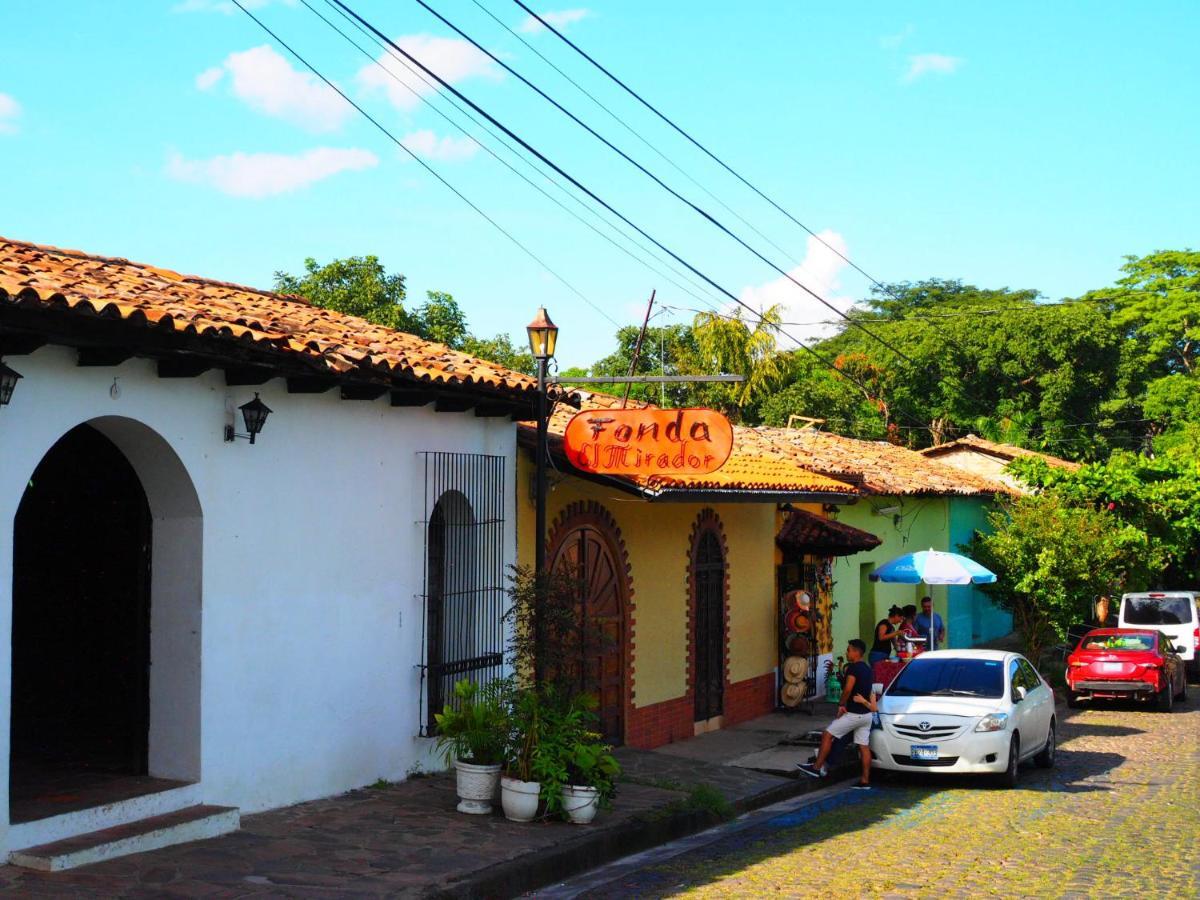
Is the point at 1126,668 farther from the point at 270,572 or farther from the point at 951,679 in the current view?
the point at 270,572

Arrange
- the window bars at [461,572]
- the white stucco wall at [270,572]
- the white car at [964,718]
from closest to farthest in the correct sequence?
the white stucco wall at [270,572]
the window bars at [461,572]
the white car at [964,718]

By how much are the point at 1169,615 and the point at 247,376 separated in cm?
Result: 2042

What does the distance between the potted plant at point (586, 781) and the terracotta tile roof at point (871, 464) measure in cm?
1085

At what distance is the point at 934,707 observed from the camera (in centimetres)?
1384

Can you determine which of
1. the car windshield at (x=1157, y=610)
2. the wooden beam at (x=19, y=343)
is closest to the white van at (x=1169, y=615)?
the car windshield at (x=1157, y=610)

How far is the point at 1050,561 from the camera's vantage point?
75.0 ft

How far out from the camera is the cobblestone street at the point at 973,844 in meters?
8.80

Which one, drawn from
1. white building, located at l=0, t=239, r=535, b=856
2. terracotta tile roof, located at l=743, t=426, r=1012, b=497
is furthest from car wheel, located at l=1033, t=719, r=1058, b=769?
white building, located at l=0, t=239, r=535, b=856

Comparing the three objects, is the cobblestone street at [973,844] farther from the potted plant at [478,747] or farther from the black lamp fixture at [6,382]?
the black lamp fixture at [6,382]

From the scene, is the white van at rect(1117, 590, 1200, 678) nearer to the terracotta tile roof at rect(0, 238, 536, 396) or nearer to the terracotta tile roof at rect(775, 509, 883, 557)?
the terracotta tile roof at rect(775, 509, 883, 557)

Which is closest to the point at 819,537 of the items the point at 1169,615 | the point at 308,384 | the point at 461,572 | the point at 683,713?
the point at 683,713

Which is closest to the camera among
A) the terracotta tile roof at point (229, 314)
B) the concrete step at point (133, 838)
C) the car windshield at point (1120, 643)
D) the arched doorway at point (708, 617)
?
the concrete step at point (133, 838)

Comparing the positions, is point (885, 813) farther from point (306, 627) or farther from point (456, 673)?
point (306, 627)

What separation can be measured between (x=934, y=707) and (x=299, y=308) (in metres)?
7.91
